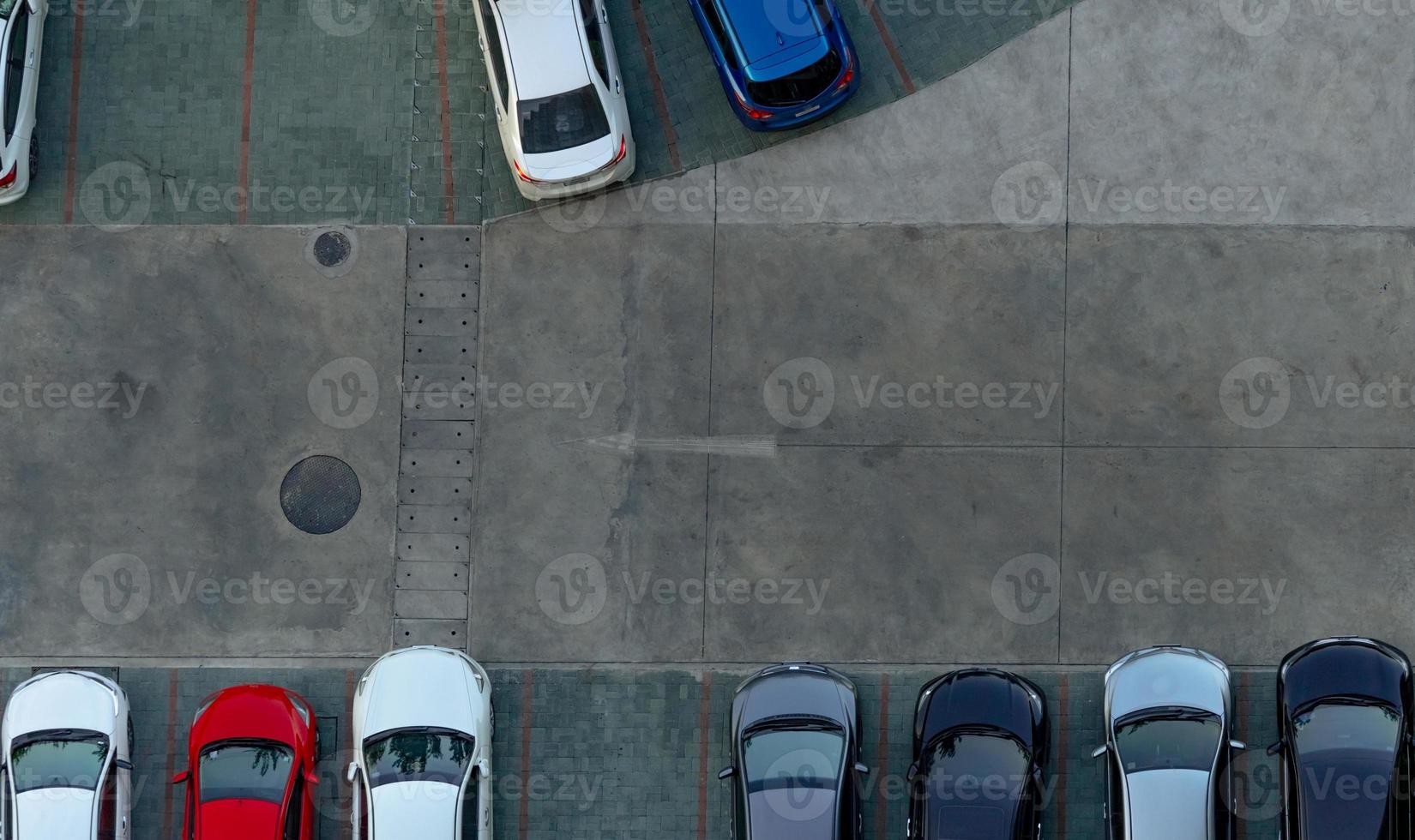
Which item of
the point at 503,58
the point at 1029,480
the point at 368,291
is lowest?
the point at 1029,480

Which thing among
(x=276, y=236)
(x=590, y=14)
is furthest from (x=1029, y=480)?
(x=276, y=236)

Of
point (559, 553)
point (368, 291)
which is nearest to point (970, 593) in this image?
point (559, 553)

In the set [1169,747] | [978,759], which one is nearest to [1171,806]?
[1169,747]

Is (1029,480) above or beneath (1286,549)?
above

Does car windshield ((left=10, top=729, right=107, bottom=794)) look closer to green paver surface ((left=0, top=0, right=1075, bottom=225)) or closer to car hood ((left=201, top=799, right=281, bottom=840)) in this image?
car hood ((left=201, top=799, right=281, bottom=840))

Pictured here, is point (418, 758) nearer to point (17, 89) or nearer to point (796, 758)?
point (796, 758)

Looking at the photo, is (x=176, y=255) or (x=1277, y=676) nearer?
(x=1277, y=676)

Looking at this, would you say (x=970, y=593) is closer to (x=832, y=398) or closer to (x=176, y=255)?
(x=832, y=398)
